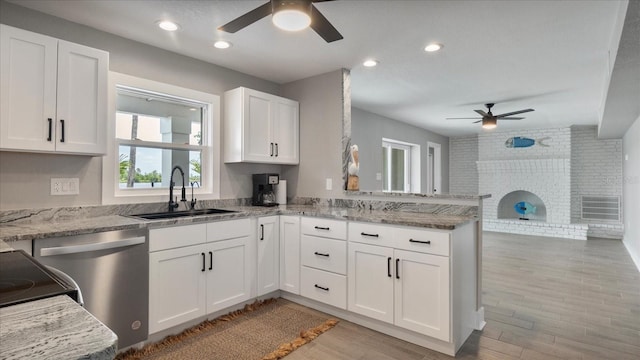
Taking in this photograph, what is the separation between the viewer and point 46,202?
2.43 meters

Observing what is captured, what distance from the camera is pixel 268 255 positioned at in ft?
10.5

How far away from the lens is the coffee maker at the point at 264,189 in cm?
365

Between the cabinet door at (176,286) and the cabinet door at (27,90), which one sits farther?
the cabinet door at (176,286)

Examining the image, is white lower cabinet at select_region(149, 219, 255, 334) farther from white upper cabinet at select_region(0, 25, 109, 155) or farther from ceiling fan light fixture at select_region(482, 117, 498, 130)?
ceiling fan light fixture at select_region(482, 117, 498, 130)

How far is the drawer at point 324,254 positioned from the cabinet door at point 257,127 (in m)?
1.03

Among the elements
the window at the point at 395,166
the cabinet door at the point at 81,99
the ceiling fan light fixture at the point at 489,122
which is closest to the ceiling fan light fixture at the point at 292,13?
the cabinet door at the point at 81,99

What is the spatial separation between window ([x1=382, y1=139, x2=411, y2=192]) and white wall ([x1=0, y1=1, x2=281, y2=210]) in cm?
403

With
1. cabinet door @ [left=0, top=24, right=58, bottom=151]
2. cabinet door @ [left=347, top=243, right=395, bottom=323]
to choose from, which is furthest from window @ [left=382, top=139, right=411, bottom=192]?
cabinet door @ [left=0, top=24, right=58, bottom=151]

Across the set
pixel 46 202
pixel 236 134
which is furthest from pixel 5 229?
pixel 236 134

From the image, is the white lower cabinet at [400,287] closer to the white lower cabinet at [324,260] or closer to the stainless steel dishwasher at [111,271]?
the white lower cabinet at [324,260]

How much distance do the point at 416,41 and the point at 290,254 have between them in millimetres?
2239

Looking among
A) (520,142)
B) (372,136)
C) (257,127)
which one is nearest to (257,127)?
(257,127)

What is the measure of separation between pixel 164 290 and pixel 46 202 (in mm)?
1053

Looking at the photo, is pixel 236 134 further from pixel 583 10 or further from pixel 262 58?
pixel 583 10
